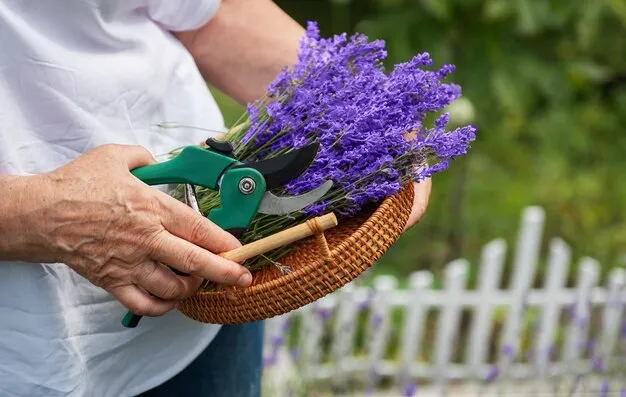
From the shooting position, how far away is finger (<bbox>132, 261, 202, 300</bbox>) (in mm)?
1097

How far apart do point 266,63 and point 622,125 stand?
3693 mm

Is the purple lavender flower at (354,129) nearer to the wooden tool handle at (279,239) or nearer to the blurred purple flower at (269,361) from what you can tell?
the wooden tool handle at (279,239)

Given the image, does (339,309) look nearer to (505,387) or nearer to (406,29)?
(505,387)

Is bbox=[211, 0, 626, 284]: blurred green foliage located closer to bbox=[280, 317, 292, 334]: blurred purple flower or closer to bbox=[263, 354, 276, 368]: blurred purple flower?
bbox=[280, 317, 292, 334]: blurred purple flower

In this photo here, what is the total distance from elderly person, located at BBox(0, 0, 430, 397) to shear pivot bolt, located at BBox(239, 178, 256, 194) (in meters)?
0.06

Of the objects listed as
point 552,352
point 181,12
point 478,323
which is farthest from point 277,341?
point 181,12

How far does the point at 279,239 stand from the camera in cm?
109

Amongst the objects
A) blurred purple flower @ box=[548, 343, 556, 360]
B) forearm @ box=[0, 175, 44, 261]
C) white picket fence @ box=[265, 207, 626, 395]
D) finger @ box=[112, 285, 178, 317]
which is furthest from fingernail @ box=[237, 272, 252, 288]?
blurred purple flower @ box=[548, 343, 556, 360]

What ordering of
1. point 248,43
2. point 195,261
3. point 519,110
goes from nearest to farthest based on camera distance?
point 195,261 → point 248,43 → point 519,110

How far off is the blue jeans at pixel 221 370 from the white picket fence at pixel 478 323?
1.56m

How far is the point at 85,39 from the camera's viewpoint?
1239mm

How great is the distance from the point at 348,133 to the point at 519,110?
→ 8.55 feet

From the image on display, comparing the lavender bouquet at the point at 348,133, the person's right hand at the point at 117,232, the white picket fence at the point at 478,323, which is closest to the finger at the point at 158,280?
the person's right hand at the point at 117,232

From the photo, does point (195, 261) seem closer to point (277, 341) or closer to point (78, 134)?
point (78, 134)
